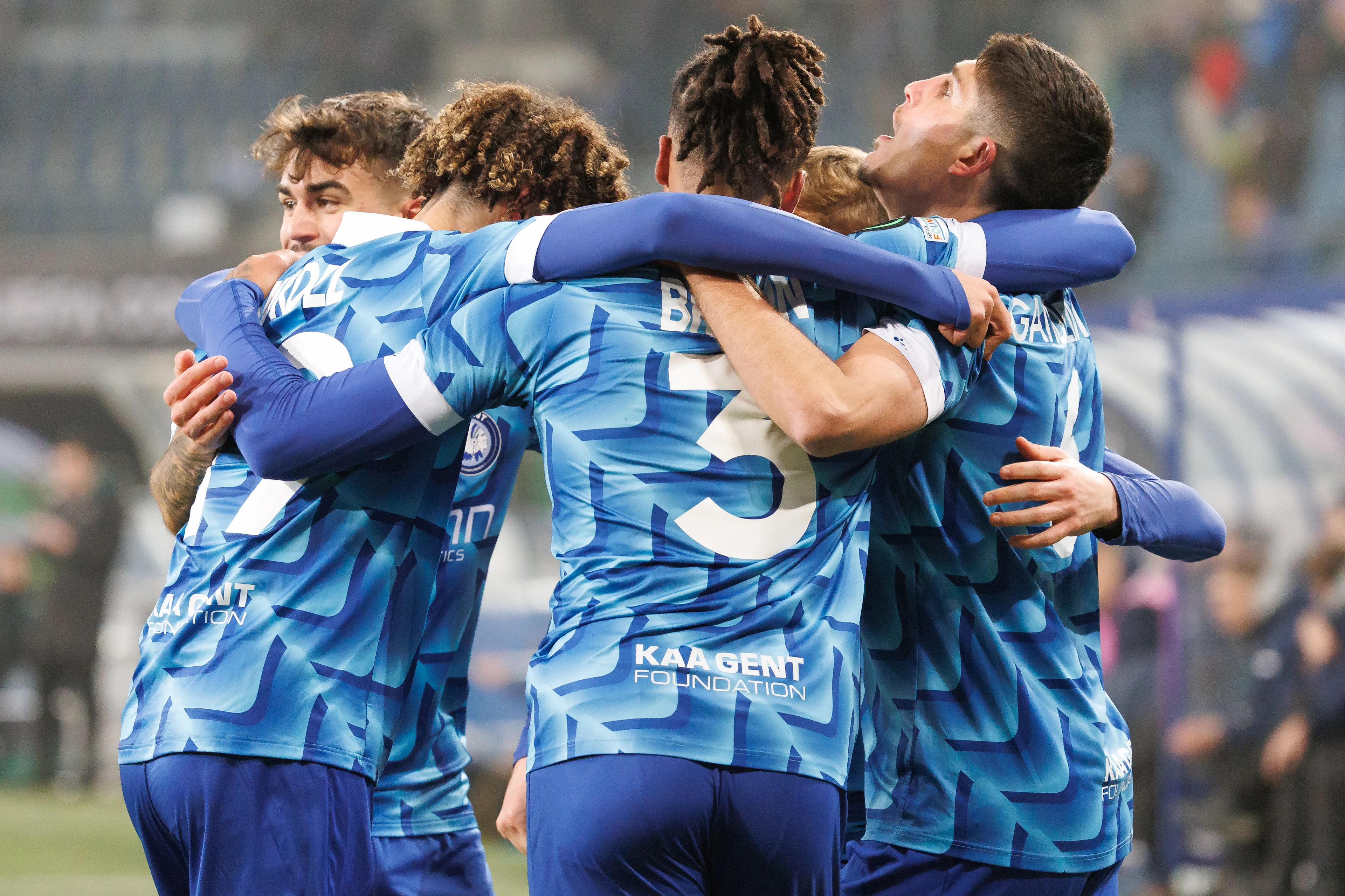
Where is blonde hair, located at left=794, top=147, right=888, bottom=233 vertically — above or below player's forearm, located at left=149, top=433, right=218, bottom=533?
above

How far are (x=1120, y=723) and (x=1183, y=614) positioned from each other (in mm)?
4426

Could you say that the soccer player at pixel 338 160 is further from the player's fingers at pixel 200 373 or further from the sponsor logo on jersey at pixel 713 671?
the sponsor logo on jersey at pixel 713 671

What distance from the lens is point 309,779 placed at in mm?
2133

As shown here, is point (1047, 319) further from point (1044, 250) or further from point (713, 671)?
point (713, 671)

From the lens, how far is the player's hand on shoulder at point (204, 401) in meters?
2.12

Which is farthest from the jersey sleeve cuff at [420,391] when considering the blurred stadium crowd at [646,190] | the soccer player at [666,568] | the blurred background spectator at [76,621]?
Answer: the blurred background spectator at [76,621]

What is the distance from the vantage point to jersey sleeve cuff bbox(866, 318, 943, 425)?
1928 millimetres

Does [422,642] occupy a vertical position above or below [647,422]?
below

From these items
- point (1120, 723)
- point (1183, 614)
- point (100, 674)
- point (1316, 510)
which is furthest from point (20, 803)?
point (1120, 723)

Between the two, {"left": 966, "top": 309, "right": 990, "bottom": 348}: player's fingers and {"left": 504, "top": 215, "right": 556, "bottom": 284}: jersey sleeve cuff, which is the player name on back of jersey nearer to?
{"left": 966, "top": 309, "right": 990, "bottom": 348}: player's fingers

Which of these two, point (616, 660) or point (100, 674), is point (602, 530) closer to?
point (616, 660)

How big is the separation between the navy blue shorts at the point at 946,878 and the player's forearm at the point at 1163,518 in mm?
523

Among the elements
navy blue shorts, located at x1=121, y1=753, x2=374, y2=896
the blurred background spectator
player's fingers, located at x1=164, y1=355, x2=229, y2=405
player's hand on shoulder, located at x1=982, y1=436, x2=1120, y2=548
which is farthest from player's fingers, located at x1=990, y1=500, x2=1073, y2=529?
the blurred background spectator

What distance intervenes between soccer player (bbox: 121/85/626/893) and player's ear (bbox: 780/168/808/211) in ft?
1.31
